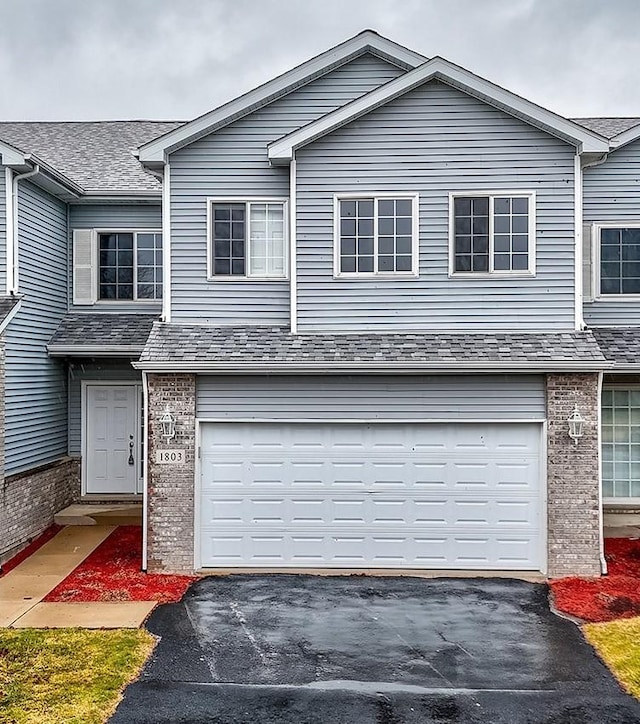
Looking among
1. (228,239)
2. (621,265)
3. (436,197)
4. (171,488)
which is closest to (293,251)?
(228,239)

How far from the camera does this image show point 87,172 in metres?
14.9

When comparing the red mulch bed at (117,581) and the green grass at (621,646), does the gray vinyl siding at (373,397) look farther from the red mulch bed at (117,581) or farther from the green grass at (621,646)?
the green grass at (621,646)

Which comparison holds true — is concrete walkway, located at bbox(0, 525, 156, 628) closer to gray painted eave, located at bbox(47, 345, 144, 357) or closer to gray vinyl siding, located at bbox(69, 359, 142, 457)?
gray vinyl siding, located at bbox(69, 359, 142, 457)

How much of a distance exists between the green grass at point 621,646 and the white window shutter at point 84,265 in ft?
36.4

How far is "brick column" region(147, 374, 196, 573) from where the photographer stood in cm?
1084

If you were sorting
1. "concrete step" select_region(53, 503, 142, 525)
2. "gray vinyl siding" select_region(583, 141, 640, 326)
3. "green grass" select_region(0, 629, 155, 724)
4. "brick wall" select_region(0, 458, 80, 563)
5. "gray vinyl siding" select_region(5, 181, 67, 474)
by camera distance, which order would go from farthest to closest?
"concrete step" select_region(53, 503, 142, 525), "gray vinyl siding" select_region(583, 141, 640, 326), "gray vinyl siding" select_region(5, 181, 67, 474), "brick wall" select_region(0, 458, 80, 563), "green grass" select_region(0, 629, 155, 724)

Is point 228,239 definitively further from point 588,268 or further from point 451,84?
point 588,268

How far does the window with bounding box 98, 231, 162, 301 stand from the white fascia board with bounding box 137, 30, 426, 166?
3240mm

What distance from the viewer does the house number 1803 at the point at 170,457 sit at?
10898 millimetres

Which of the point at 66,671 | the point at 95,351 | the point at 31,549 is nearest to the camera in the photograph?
the point at 66,671

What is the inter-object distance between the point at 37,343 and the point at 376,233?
22.1 ft

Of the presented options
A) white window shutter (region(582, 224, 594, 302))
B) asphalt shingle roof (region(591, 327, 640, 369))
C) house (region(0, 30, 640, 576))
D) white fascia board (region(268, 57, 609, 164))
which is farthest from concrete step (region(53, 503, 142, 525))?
white window shutter (region(582, 224, 594, 302))

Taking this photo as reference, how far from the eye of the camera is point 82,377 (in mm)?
14578

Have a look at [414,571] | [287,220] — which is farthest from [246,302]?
[414,571]
